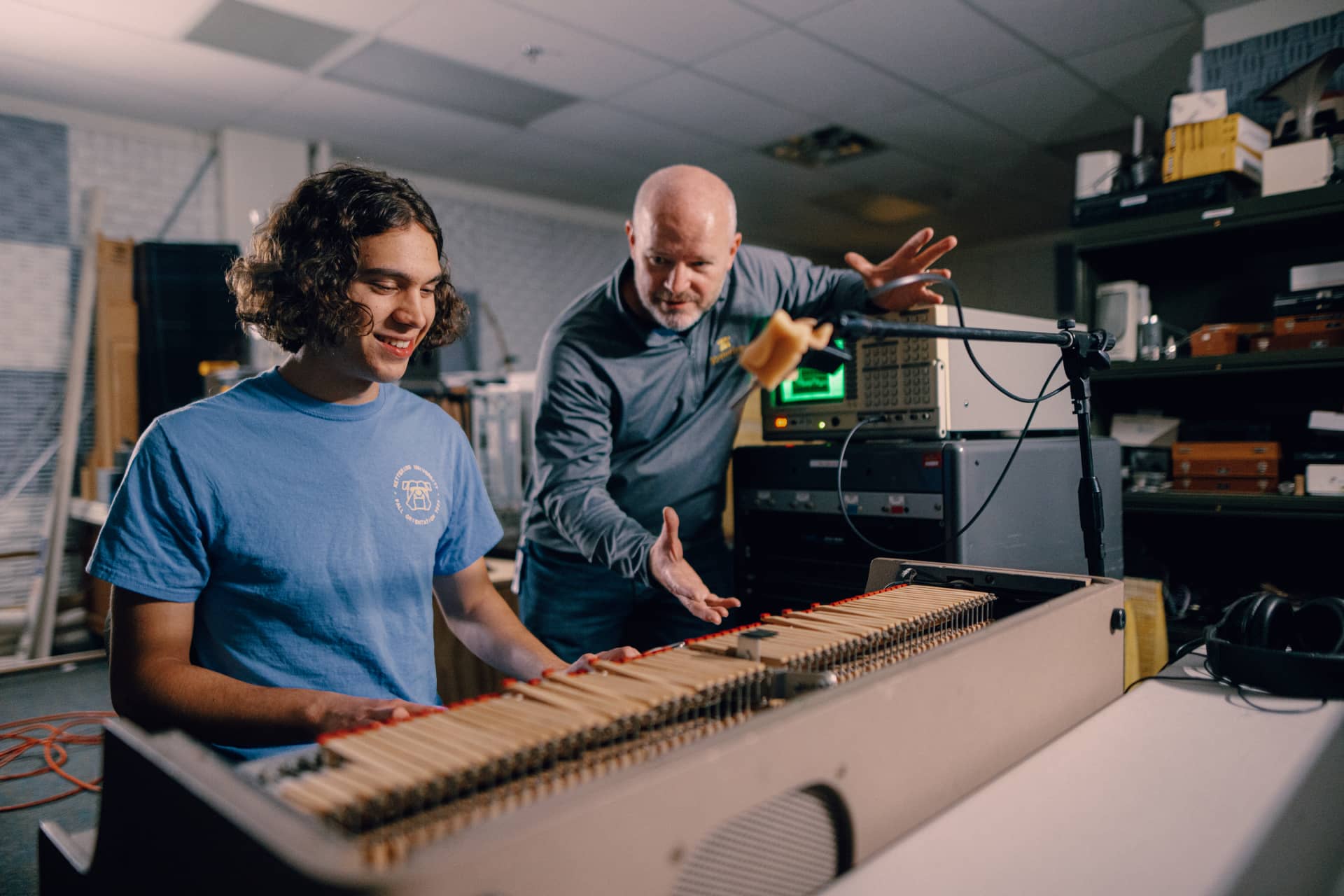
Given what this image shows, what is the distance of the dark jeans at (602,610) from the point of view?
182 cm

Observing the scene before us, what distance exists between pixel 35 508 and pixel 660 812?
16.8 feet

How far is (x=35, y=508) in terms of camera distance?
4344mm

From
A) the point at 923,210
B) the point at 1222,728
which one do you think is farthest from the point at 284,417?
the point at 923,210

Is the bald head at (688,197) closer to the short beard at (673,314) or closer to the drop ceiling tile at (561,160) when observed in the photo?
the short beard at (673,314)

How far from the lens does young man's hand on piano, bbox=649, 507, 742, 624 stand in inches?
44.0

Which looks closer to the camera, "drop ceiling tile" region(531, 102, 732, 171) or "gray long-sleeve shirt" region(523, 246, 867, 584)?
"gray long-sleeve shirt" region(523, 246, 867, 584)

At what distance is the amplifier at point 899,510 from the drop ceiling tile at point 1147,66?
9.27ft

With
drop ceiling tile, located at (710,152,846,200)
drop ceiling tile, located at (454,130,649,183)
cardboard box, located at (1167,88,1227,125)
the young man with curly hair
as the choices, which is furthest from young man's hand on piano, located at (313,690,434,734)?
drop ceiling tile, located at (710,152,846,200)

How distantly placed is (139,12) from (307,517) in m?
3.26

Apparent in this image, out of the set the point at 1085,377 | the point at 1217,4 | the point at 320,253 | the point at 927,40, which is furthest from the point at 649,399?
the point at 1217,4

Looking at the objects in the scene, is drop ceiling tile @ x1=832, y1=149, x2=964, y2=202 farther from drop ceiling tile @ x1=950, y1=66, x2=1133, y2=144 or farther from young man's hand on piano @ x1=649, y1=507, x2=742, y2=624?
young man's hand on piano @ x1=649, y1=507, x2=742, y2=624

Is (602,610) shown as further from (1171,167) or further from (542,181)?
(542,181)

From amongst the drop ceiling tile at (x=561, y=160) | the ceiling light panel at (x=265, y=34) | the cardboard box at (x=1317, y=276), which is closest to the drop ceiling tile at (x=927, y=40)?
the cardboard box at (x=1317, y=276)

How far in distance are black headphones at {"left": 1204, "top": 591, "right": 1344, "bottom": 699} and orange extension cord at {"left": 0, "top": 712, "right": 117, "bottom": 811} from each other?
2.92 m
